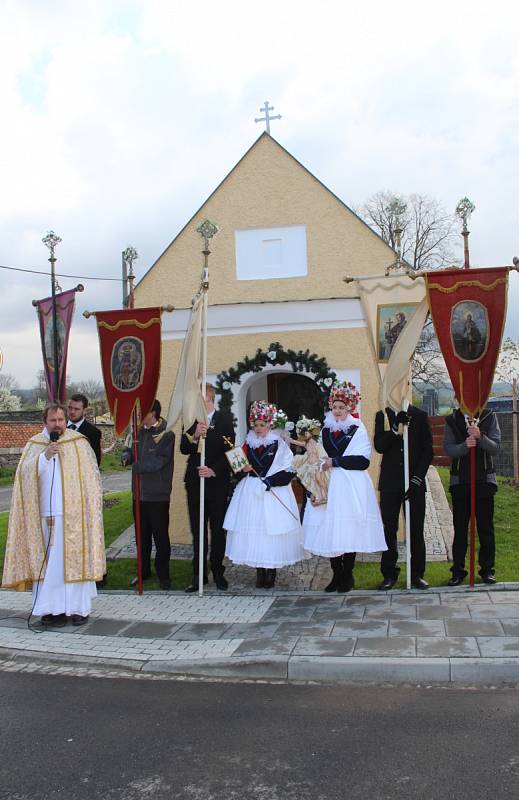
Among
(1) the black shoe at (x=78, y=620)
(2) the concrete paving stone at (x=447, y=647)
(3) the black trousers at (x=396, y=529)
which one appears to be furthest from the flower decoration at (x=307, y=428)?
(1) the black shoe at (x=78, y=620)

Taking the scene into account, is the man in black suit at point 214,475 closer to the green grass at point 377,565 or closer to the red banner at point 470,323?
the green grass at point 377,565

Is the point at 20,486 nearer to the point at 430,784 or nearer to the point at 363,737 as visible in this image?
the point at 363,737

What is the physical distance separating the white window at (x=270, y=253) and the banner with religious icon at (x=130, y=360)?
2.98 meters

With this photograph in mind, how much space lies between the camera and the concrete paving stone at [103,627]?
688 centimetres

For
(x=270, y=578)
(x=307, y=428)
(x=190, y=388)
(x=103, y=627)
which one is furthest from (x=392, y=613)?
(x=190, y=388)

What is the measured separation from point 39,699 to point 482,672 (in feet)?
10.4

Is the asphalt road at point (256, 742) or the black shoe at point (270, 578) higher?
the black shoe at point (270, 578)

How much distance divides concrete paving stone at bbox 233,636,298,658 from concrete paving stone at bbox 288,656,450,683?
23 cm

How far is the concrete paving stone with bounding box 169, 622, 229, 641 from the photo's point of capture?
6.52 metres

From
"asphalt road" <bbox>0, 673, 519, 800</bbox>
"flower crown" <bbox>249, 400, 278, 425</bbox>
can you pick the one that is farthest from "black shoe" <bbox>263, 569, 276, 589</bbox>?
"asphalt road" <bbox>0, 673, 519, 800</bbox>

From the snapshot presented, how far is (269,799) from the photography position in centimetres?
370

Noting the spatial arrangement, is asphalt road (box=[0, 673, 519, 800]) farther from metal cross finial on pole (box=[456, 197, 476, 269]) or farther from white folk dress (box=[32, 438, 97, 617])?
metal cross finial on pole (box=[456, 197, 476, 269])

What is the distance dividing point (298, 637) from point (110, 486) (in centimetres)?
2145

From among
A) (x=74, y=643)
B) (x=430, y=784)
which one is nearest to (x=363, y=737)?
(x=430, y=784)
